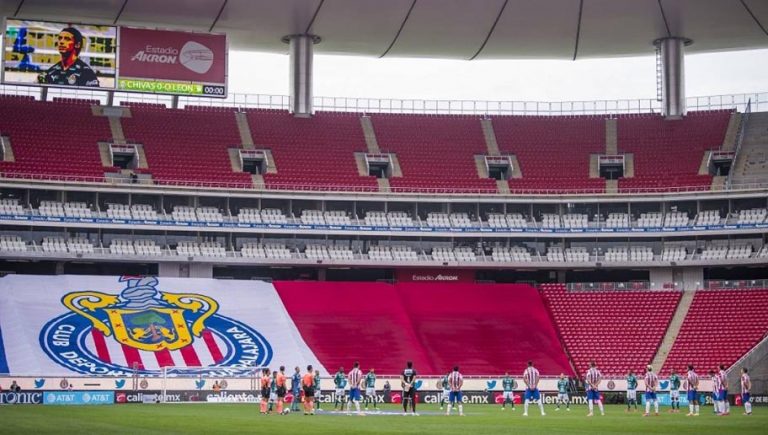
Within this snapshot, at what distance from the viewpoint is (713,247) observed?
69000 millimetres

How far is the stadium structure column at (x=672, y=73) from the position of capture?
72.9 meters

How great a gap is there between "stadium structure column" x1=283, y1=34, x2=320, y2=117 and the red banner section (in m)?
12.8

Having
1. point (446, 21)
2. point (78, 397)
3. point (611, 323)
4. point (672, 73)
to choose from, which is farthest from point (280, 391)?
point (672, 73)

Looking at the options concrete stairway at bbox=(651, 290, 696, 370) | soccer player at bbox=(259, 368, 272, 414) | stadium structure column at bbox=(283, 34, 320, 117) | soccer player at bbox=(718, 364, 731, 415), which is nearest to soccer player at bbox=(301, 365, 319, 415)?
soccer player at bbox=(259, 368, 272, 414)

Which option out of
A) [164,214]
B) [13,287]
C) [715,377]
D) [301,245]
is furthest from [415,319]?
[715,377]

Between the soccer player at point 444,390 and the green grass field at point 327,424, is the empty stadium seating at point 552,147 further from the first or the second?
the green grass field at point 327,424

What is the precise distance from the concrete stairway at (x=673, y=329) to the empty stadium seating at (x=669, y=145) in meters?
7.36

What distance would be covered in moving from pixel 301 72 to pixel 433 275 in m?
15.0

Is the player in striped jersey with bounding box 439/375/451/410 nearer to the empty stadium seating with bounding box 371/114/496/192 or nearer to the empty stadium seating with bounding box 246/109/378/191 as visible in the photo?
the empty stadium seating with bounding box 246/109/378/191

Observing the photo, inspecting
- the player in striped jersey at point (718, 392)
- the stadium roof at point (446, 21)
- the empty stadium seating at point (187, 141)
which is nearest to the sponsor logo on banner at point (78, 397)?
the empty stadium seating at point (187, 141)

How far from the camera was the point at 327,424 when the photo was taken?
3069cm

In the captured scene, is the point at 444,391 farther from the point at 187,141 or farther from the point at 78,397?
the point at 187,141

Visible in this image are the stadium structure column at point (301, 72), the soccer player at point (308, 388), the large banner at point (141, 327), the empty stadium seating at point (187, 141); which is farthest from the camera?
the stadium structure column at point (301, 72)

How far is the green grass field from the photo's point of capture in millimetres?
27125
